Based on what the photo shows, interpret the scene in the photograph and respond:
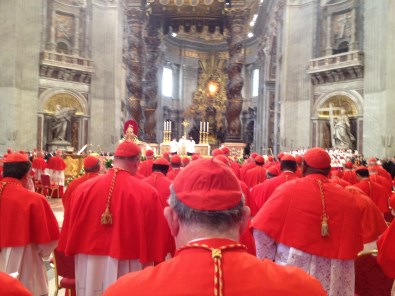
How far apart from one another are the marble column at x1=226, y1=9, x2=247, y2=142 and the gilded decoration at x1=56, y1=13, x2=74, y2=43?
350 inches

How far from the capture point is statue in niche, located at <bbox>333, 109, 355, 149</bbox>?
23.0 meters

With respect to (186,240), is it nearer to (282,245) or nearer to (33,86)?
(282,245)

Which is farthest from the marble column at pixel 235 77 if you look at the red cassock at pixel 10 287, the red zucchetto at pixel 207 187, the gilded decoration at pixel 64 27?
the red cassock at pixel 10 287

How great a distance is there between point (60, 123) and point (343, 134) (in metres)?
14.5

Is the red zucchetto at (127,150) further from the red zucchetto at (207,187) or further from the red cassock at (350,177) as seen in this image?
the red cassock at (350,177)

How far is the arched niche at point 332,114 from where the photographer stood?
74.4 feet

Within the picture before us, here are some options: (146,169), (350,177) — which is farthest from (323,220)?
(146,169)

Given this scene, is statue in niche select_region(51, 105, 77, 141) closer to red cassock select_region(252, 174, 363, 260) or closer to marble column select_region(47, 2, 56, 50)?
marble column select_region(47, 2, 56, 50)

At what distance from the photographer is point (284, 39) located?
2647 cm

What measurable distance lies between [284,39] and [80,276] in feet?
79.2

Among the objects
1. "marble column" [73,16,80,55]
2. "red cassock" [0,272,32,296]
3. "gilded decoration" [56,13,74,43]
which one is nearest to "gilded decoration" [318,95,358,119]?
"marble column" [73,16,80,55]

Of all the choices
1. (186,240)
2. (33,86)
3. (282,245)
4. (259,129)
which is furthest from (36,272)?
(259,129)

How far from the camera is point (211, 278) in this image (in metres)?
1.57

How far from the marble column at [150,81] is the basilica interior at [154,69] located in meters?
0.07
